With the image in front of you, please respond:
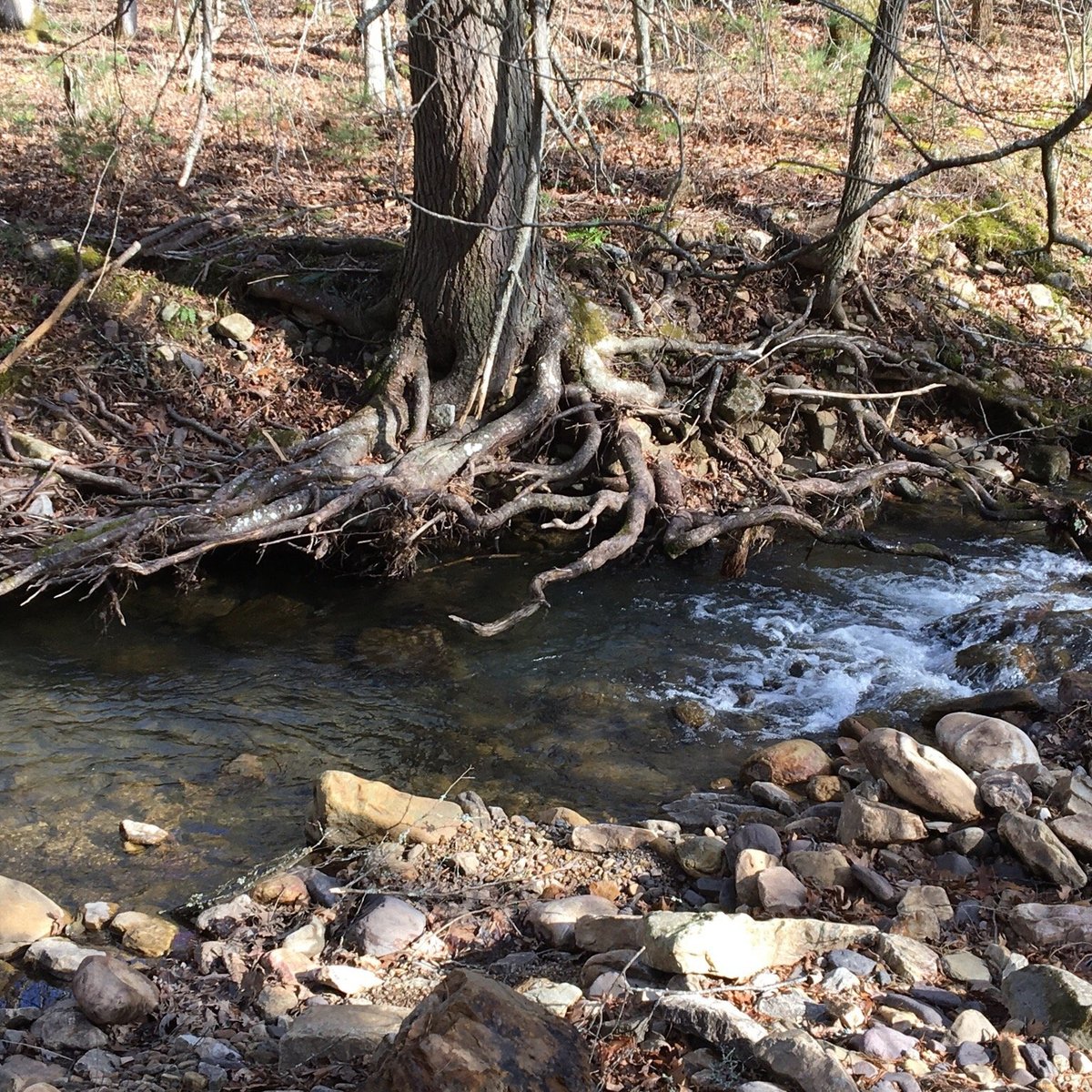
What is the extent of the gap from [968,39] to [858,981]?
4006 millimetres

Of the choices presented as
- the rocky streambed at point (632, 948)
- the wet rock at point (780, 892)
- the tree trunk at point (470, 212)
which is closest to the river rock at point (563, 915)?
the rocky streambed at point (632, 948)

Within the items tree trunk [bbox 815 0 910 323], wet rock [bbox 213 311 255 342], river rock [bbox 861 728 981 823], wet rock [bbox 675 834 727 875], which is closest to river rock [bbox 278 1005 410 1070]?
wet rock [bbox 675 834 727 875]

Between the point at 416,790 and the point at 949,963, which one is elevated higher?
the point at 949,963

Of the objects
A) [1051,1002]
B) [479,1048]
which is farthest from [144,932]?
[1051,1002]

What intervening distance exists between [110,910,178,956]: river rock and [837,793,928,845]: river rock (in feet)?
9.09

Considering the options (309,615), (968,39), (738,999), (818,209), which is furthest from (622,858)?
(818,209)

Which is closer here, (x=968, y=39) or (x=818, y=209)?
(x=968, y=39)

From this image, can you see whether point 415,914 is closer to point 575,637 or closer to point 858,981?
point 858,981

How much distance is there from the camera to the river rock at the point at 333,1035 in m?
2.75

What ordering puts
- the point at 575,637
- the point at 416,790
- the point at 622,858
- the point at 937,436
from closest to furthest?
the point at 622,858
the point at 416,790
the point at 575,637
the point at 937,436

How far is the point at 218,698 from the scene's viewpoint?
18.7 ft

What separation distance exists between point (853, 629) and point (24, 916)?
16.8 ft

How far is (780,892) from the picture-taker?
3.61 metres

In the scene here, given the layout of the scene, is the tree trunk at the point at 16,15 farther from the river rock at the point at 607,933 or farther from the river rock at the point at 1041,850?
the river rock at the point at 1041,850
